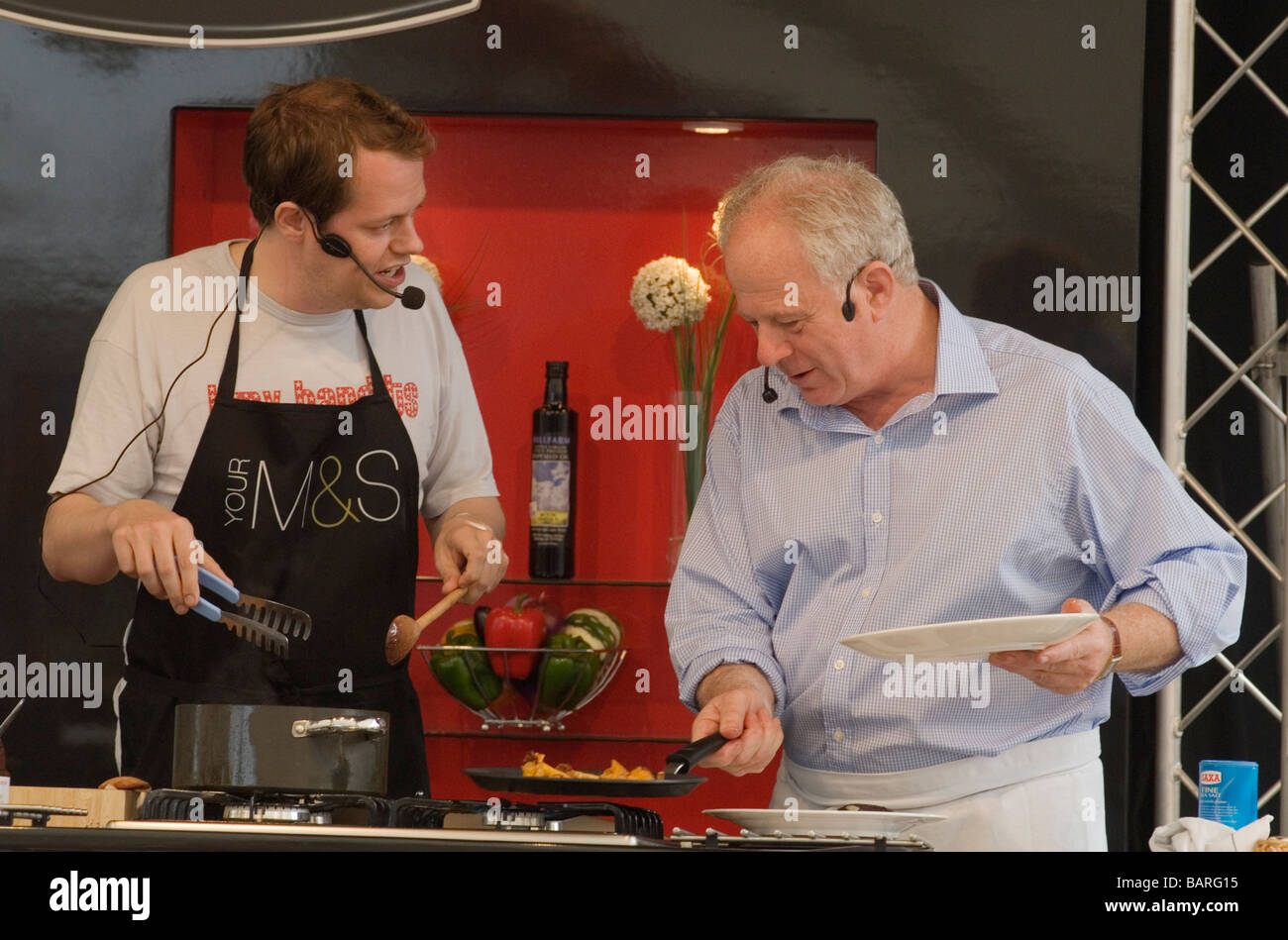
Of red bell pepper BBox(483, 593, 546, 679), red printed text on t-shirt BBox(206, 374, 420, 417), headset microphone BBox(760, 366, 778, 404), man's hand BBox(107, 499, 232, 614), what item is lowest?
red bell pepper BBox(483, 593, 546, 679)

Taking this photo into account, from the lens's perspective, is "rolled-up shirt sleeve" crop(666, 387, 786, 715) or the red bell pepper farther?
the red bell pepper

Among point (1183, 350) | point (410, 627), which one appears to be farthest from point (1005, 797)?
point (1183, 350)

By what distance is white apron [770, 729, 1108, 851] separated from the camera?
205 centimetres

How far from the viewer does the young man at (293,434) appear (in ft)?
8.22

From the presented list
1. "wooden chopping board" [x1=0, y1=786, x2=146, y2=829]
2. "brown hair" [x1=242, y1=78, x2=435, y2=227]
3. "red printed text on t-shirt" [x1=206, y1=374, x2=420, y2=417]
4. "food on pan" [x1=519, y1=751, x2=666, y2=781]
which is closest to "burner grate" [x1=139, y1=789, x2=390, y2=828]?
"wooden chopping board" [x1=0, y1=786, x2=146, y2=829]

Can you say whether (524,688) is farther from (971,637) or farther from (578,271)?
(971,637)

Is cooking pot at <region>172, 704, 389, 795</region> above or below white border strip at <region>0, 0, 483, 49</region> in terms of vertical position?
below

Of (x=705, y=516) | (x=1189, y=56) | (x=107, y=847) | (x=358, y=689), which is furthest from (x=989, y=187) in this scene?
(x=107, y=847)

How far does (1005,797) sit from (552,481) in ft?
4.49

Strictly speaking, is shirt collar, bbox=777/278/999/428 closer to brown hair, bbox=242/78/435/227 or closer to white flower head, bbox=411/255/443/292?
brown hair, bbox=242/78/435/227

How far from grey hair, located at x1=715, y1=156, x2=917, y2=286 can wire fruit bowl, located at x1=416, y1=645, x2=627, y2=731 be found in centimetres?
117

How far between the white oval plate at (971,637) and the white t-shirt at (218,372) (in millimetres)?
1197

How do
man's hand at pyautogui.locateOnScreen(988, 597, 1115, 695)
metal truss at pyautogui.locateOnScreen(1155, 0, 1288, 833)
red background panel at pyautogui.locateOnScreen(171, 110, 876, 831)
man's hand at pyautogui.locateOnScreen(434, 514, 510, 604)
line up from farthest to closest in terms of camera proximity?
1. red background panel at pyautogui.locateOnScreen(171, 110, 876, 831)
2. metal truss at pyautogui.locateOnScreen(1155, 0, 1288, 833)
3. man's hand at pyautogui.locateOnScreen(434, 514, 510, 604)
4. man's hand at pyautogui.locateOnScreen(988, 597, 1115, 695)

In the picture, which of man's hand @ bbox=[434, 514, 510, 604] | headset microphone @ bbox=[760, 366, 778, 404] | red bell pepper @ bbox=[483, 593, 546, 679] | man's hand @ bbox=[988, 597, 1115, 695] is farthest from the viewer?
red bell pepper @ bbox=[483, 593, 546, 679]
